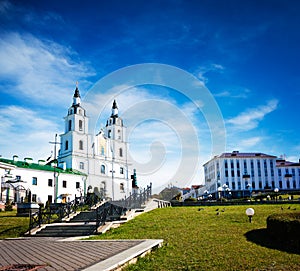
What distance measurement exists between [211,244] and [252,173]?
6763 centimetres

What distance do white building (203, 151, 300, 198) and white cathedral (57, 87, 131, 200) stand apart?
71.6ft

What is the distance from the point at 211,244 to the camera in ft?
31.3

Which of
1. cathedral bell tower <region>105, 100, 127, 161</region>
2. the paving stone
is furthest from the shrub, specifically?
cathedral bell tower <region>105, 100, 127, 161</region>

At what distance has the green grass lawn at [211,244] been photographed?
748 centimetres

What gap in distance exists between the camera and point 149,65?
624 inches

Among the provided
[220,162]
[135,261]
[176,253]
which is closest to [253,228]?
[176,253]

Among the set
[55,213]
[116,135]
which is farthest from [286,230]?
[116,135]

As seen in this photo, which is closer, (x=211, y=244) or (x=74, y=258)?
(x=74, y=258)

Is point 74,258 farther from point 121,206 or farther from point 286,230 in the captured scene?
point 121,206

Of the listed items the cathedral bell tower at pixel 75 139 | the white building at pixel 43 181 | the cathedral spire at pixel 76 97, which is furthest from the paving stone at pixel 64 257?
the cathedral spire at pixel 76 97

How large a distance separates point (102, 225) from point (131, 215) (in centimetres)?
296

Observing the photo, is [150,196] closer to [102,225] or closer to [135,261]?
[102,225]

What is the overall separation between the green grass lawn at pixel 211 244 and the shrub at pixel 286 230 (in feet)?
1.05

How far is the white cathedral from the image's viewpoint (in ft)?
185
